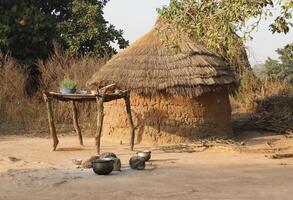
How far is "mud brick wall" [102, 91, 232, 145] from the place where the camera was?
44.2ft

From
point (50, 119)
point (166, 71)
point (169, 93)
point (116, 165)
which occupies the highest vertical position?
point (166, 71)

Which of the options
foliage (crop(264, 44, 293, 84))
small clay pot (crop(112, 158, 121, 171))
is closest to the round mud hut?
small clay pot (crop(112, 158, 121, 171))

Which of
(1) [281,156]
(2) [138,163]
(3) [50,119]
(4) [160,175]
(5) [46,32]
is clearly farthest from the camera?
(5) [46,32]

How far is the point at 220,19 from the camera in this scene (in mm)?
8484

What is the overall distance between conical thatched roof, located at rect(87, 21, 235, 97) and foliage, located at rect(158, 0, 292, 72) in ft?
11.0

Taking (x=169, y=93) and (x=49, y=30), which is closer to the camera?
(x=169, y=93)

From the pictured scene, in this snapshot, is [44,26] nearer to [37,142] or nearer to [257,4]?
[37,142]

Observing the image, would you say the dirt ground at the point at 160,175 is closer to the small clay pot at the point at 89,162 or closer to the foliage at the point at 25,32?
the small clay pot at the point at 89,162

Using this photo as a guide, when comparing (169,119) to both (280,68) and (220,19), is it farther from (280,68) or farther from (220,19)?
(280,68)

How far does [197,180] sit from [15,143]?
6930mm

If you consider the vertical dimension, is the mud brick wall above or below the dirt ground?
above

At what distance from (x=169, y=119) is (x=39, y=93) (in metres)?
7.44

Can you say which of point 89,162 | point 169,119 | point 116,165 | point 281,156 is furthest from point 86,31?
point 116,165

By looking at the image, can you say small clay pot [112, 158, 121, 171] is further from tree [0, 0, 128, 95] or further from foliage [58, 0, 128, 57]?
foliage [58, 0, 128, 57]
